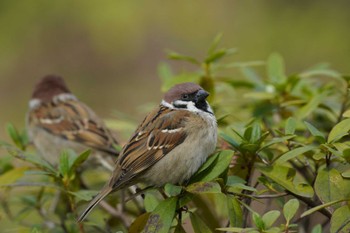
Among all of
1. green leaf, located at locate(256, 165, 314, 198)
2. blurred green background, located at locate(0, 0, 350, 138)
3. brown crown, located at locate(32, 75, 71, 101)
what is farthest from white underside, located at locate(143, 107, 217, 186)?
blurred green background, located at locate(0, 0, 350, 138)

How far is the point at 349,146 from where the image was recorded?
197 centimetres

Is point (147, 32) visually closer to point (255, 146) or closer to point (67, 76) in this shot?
point (67, 76)

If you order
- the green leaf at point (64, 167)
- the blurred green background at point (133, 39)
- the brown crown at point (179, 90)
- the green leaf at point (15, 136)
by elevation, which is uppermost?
the green leaf at point (15, 136)

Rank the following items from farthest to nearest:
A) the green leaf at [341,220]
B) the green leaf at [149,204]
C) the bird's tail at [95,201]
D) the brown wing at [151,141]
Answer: the brown wing at [151,141], the bird's tail at [95,201], the green leaf at [149,204], the green leaf at [341,220]

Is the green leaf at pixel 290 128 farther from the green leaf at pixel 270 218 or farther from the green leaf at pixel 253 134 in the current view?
the green leaf at pixel 270 218

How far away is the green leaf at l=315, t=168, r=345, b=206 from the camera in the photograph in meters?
1.95

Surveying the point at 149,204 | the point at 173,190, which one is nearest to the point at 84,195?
the point at 149,204

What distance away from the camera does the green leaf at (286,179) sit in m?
2.01

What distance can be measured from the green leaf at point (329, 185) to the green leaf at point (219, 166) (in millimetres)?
245

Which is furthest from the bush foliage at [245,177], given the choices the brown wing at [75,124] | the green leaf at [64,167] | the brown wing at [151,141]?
the brown wing at [75,124]

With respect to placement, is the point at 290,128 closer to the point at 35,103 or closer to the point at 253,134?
the point at 253,134

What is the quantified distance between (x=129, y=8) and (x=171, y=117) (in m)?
3.92

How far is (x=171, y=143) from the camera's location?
2.61 metres

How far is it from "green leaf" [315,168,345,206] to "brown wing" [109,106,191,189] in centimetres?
73
